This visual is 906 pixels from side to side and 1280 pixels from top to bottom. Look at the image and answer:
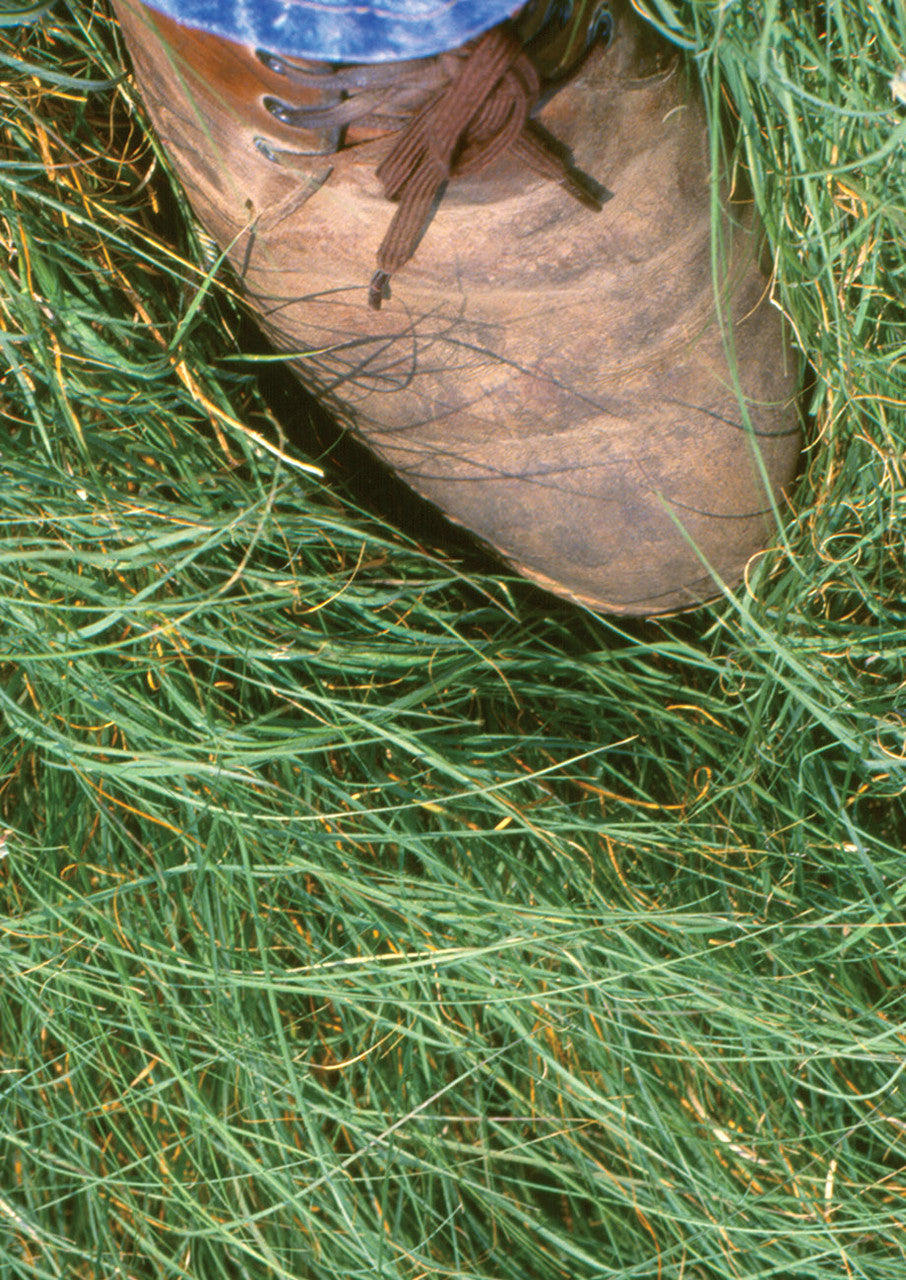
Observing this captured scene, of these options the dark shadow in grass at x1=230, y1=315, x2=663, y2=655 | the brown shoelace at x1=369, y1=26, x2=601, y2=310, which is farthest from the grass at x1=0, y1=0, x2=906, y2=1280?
the brown shoelace at x1=369, y1=26, x2=601, y2=310

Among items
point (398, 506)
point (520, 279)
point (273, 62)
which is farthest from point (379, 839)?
point (273, 62)

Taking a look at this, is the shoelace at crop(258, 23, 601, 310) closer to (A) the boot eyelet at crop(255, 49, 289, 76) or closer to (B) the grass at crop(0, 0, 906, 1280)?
(A) the boot eyelet at crop(255, 49, 289, 76)

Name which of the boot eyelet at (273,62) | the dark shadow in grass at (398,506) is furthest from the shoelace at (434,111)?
the dark shadow in grass at (398,506)

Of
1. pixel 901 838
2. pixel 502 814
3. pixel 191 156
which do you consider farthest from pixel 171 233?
pixel 901 838

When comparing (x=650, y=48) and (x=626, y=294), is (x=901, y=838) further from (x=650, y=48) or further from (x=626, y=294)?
(x=650, y=48)

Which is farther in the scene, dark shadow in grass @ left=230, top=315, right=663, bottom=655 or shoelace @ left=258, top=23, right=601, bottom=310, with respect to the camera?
dark shadow in grass @ left=230, top=315, right=663, bottom=655

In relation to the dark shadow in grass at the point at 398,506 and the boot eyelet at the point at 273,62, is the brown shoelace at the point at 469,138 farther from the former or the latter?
the dark shadow in grass at the point at 398,506
